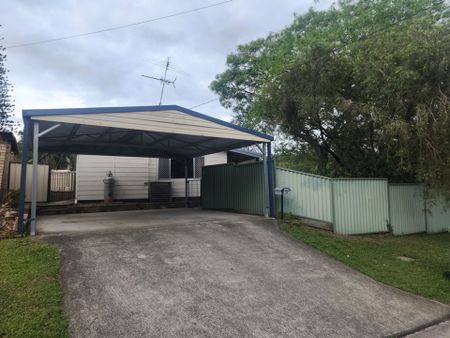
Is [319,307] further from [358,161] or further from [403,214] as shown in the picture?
[358,161]

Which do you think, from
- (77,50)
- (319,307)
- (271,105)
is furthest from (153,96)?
(319,307)

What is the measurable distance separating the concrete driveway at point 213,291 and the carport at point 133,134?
217cm

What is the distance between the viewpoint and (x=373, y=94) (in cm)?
973

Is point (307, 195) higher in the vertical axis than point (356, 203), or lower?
higher

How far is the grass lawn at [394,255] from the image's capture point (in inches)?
221

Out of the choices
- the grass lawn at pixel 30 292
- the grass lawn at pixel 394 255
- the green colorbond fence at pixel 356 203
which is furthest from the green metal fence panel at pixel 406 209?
the grass lawn at pixel 30 292

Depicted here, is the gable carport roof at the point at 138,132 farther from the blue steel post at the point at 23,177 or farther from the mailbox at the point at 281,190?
the mailbox at the point at 281,190

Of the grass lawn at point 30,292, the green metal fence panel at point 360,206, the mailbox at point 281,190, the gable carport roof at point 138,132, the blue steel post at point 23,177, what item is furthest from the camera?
the mailbox at point 281,190

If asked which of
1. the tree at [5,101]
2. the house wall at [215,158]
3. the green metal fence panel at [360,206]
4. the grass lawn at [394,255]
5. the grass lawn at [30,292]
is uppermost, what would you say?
the tree at [5,101]

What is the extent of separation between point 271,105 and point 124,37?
583cm

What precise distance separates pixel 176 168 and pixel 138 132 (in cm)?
513

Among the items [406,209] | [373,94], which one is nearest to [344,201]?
[406,209]

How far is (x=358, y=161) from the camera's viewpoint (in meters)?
11.2

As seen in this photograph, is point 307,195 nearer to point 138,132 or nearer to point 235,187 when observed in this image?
point 235,187
